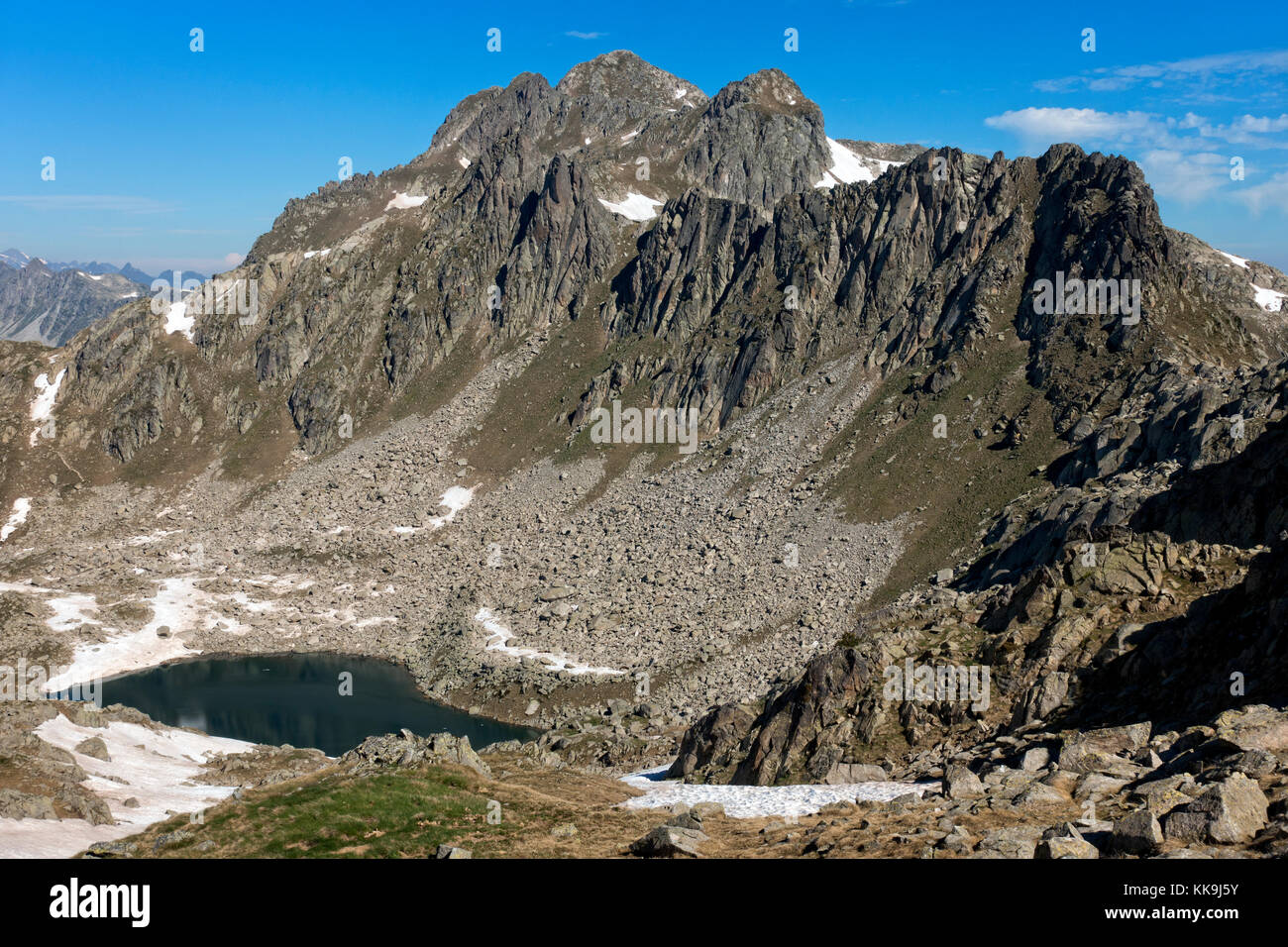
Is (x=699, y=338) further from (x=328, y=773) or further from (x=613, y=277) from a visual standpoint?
(x=328, y=773)

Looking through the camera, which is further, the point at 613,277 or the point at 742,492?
the point at 613,277

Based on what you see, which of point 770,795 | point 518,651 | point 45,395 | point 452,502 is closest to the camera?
point 770,795

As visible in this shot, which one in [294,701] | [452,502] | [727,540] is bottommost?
[294,701]

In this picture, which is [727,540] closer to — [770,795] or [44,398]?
[770,795]

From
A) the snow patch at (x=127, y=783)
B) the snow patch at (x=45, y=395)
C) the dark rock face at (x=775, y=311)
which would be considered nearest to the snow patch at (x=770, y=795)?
the snow patch at (x=127, y=783)

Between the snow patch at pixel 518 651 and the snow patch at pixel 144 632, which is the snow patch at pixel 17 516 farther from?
the snow patch at pixel 518 651

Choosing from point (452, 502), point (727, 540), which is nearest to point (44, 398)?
point (452, 502)
